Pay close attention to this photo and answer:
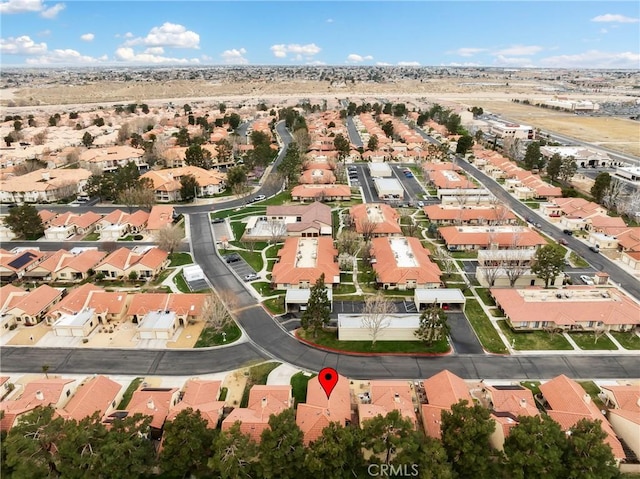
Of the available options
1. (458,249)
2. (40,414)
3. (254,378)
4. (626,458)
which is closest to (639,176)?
(458,249)

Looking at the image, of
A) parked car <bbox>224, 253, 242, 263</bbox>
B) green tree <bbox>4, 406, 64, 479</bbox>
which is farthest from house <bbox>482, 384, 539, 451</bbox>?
parked car <bbox>224, 253, 242, 263</bbox>

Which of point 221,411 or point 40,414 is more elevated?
point 40,414

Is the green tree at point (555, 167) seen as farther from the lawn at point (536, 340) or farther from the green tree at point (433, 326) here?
the green tree at point (433, 326)

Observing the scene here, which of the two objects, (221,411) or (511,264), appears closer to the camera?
(221,411)

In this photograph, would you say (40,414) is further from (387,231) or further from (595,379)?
(387,231)

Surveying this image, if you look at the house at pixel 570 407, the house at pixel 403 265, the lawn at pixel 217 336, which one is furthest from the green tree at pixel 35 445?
the house at pixel 403 265
